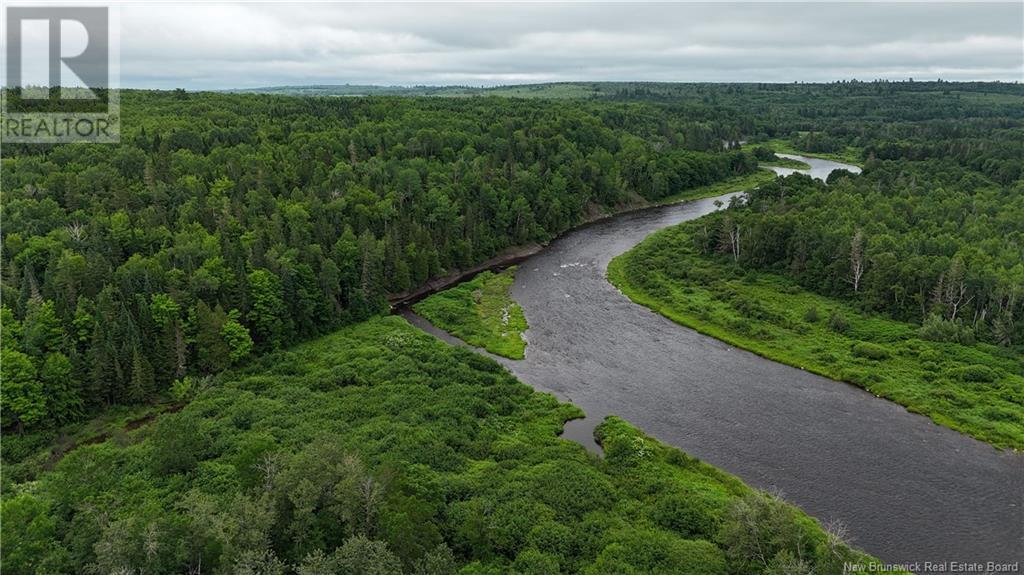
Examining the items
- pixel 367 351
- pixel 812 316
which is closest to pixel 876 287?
pixel 812 316

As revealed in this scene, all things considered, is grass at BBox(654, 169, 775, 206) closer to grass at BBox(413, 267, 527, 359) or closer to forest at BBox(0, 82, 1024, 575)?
forest at BBox(0, 82, 1024, 575)

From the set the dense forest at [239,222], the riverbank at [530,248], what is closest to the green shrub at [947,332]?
the riverbank at [530,248]

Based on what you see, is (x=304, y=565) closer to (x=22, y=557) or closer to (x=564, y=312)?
(x=22, y=557)

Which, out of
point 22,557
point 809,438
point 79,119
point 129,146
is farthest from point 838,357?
point 79,119

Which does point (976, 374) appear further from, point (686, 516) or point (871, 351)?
point (686, 516)

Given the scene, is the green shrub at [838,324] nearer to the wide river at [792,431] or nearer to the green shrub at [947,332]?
the green shrub at [947,332]

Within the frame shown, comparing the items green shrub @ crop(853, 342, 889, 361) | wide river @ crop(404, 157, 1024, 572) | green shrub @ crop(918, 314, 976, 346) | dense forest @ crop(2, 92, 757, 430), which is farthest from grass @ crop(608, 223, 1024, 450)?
dense forest @ crop(2, 92, 757, 430)
